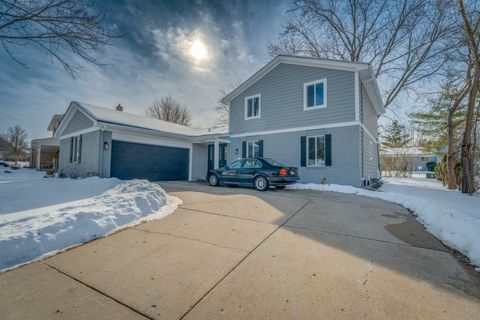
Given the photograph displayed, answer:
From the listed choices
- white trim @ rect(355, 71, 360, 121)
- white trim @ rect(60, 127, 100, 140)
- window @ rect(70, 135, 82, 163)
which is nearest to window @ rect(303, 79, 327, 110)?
white trim @ rect(355, 71, 360, 121)

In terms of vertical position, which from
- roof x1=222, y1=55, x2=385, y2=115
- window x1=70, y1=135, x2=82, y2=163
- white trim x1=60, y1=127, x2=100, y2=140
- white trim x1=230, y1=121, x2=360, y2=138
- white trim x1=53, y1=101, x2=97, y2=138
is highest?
roof x1=222, y1=55, x2=385, y2=115

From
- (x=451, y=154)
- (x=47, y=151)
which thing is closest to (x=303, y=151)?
(x=451, y=154)

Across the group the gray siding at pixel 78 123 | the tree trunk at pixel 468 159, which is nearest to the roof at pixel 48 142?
the gray siding at pixel 78 123

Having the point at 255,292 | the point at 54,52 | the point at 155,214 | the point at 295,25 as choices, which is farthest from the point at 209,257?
the point at 295,25

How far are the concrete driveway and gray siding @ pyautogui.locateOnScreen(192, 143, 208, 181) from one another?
10238 millimetres

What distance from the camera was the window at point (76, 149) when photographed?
11.9m

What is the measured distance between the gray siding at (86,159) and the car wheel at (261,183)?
312 inches

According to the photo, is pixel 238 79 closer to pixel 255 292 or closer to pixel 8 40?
pixel 8 40

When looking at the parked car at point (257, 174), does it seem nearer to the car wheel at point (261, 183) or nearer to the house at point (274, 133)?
the car wheel at point (261, 183)

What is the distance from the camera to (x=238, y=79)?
2019 cm

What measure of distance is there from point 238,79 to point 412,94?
14.1 meters

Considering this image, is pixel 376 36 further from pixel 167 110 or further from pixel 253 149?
pixel 167 110

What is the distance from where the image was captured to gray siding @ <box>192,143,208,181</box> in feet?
45.5

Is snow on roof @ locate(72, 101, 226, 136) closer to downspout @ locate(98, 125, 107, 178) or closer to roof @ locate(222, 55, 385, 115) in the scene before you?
downspout @ locate(98, 125, 107, 178)
